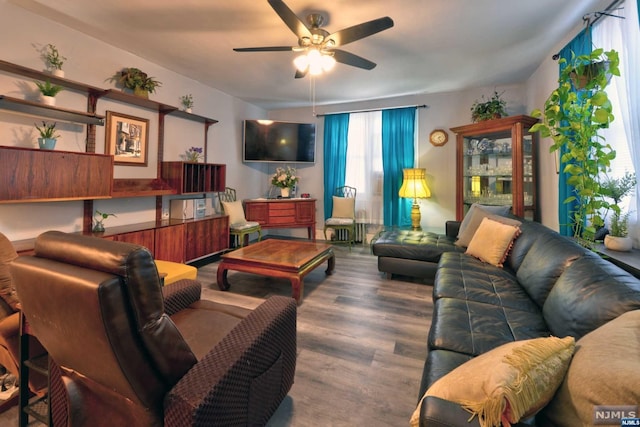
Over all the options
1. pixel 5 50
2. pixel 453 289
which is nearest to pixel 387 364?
pixel 453 289

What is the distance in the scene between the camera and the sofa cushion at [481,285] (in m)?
1.78

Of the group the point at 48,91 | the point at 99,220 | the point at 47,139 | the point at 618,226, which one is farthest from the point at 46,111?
the point at 618,226

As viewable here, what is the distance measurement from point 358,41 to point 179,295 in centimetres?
288

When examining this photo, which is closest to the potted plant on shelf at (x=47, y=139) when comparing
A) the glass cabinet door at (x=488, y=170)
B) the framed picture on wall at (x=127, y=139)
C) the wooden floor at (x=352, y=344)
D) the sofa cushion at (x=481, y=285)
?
the framed picture on wall at (x=127, y=139)

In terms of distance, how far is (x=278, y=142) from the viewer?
532 cm

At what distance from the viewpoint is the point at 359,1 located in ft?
7.48

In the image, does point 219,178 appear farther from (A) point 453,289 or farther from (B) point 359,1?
(A) point 453,289

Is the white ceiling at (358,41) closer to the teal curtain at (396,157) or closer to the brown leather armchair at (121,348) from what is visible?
the teal curtain at (396,157)

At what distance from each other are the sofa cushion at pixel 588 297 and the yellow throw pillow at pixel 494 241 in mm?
896

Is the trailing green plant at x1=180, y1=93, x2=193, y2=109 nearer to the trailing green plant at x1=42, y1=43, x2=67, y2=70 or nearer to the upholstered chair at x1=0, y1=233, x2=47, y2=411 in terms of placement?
the trailing green plant at x1=42, y1=43, x2=67, y2=70

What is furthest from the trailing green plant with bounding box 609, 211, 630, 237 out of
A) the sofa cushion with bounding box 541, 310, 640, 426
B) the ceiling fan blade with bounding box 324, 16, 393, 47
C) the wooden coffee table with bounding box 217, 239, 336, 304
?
the wooden coffee table with bounding box 217, 239, 336, 304

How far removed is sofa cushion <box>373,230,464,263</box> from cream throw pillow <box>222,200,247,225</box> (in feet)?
7.44

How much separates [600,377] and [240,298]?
2632 mm

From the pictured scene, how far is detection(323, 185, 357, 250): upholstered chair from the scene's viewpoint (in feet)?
16.0
